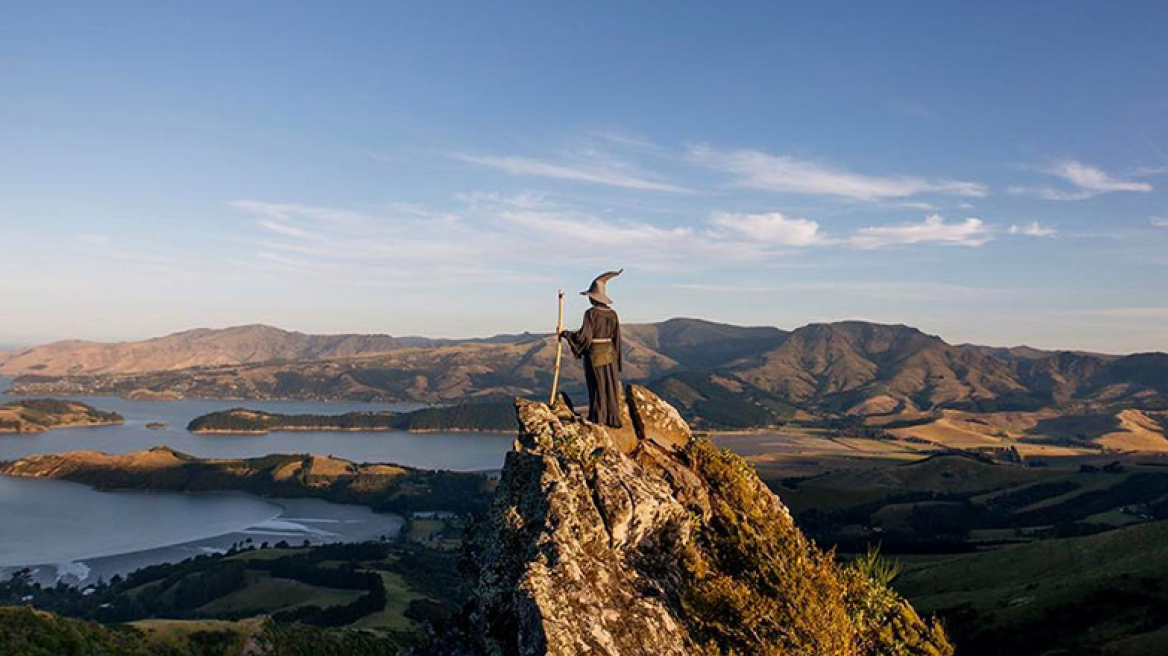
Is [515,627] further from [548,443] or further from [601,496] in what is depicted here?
[548,443]

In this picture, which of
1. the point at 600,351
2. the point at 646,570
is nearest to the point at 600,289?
the point at 600,351

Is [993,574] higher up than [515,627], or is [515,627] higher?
[515,627]

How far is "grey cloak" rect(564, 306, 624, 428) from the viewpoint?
Result: 77.6 ft

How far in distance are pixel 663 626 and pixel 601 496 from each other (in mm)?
3477

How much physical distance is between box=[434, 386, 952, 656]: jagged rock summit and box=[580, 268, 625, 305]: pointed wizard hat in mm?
4304

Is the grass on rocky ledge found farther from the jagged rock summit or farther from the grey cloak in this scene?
the grey cloak

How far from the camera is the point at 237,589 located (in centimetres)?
19888

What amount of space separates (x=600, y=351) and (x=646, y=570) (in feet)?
27.4

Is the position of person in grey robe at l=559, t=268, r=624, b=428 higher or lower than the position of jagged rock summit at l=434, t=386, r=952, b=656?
higher

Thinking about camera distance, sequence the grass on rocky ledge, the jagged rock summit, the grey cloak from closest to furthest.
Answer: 1. the jagged rock summit
2. the grass on rocky ledge
3. the grey cloak

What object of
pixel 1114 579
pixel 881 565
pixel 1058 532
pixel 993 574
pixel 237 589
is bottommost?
pixel 237 589

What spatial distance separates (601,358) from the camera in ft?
80.1

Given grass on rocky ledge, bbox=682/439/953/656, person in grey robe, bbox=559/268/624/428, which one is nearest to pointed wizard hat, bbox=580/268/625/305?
person in grey robe, bbox=559/268/624/428

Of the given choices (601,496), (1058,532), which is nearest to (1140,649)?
(601,496)
